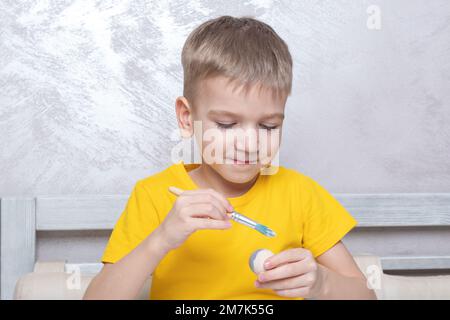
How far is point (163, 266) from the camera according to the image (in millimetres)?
1018

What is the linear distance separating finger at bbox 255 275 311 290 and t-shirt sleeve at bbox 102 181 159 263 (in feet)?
0.74

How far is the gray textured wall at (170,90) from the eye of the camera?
1.38 m

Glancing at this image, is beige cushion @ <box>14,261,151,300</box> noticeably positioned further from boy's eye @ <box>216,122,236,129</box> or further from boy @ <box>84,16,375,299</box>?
boy's eye @ <box>216,122,236,129</box>

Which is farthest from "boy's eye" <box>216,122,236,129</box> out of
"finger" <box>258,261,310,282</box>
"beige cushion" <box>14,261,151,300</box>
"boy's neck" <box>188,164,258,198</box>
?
"beige cushion" <box>14,261,151,300</box>

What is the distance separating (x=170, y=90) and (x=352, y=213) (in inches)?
19.3

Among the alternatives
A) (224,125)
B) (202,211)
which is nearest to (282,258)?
(202,211)

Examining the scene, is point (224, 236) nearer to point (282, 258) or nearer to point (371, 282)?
point (282, 258)

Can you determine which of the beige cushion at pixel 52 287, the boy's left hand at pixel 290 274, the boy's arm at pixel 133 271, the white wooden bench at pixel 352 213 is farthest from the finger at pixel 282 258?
the white wooden bench at pixel 352 213

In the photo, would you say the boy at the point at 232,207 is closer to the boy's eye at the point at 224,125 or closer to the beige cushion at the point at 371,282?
the boy's eye at the point at 224,125

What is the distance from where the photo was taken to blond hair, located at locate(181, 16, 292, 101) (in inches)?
37.0

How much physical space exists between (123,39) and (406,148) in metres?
0.70

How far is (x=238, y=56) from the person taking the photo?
0.95m

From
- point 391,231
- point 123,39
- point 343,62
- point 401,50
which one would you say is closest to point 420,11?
point 401,50

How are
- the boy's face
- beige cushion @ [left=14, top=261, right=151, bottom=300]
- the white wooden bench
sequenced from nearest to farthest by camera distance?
the boy's face < beige cushion @ [left=14, top=261, right=151, bottom=300] < the white wooden bench
